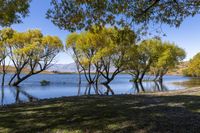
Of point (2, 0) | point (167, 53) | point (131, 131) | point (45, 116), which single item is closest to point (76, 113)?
point (45, 116)

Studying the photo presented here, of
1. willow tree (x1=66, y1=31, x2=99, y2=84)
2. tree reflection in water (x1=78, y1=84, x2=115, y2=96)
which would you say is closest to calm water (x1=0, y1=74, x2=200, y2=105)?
tree reflection in water (x1=78, y1=84, x2=115, y2=96)

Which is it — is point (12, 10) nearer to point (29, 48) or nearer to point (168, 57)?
point (29, 48)

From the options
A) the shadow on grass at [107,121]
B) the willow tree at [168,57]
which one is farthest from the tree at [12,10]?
the willow tree at [168,57]

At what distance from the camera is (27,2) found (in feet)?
75.8

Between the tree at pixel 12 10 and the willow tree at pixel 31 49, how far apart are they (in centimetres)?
4836

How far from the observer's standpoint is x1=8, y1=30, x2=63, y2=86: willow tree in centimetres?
7406

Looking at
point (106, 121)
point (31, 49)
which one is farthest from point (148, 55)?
point (106, 121)

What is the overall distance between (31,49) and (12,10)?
52946 mm

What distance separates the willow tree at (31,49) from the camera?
74062mm

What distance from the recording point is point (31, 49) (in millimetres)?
74062

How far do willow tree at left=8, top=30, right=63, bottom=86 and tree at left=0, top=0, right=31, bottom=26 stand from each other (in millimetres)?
48364

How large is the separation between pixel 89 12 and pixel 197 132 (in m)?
10.2

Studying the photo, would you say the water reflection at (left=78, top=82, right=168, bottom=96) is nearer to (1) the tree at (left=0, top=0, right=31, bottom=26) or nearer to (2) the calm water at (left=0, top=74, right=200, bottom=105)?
(2) the calm water at (left=0, top=74, right=200, bottom=105)

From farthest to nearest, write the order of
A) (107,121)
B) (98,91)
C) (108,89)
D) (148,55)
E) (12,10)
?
(148,55) → (108,89) → (98,91) → (12,10) → (107,121)
